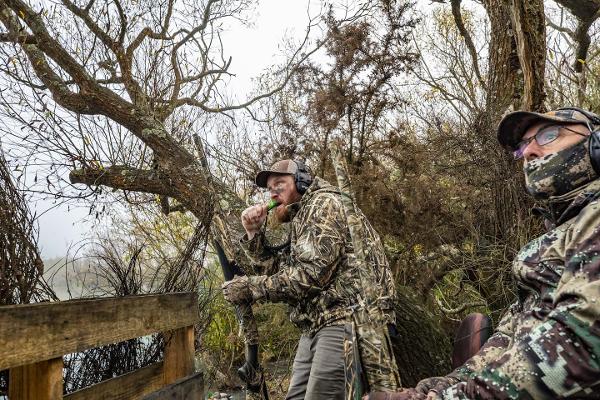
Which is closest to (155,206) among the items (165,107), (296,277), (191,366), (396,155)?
(165,107)

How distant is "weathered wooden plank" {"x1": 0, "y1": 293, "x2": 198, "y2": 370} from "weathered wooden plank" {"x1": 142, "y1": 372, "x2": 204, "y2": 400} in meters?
0.41

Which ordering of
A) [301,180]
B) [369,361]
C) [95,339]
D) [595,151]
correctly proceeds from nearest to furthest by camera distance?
[595,151]
[369,361]
[95,339]
[301,180]

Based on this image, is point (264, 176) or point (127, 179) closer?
point (264, 176)

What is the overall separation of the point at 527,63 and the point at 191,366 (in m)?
4.57

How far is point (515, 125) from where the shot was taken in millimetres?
2311

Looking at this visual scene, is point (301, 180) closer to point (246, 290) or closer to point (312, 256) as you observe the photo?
point (312, 256)

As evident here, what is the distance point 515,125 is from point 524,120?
0.19ft

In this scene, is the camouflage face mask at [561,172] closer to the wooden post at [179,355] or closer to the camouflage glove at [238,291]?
the camouflage glove at [238,291]

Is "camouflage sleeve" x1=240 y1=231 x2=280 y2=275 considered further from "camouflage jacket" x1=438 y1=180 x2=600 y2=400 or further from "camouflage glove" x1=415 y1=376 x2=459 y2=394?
"camouflage jacket" x1=438 y1=180 x2=600 y2=400

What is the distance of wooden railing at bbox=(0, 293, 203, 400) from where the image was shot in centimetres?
219

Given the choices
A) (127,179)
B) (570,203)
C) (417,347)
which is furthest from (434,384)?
(127,179)

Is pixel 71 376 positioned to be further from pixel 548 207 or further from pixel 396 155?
pixel 396 155

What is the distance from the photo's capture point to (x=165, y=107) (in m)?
8.32

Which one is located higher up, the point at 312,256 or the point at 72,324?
the point at 312,256
